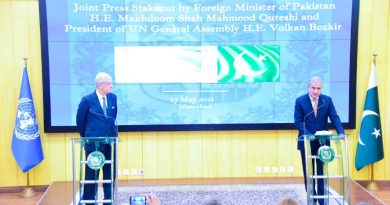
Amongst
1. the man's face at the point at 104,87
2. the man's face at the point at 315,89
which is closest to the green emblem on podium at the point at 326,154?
the man's face at the point at 315,89

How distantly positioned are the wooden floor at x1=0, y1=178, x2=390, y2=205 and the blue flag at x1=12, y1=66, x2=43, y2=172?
39cm

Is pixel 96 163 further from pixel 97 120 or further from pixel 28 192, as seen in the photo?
pixel 28 192

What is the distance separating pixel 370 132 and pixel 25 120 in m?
4.33

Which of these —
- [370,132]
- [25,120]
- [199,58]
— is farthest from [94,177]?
[370,132]

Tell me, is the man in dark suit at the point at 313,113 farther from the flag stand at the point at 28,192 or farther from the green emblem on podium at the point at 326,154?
the flag stand at the point at 28,192

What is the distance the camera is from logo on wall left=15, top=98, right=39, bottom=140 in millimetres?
5672

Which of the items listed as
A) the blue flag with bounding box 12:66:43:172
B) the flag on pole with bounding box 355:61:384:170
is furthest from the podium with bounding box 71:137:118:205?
the flag on pole with bounding box 355:61:384:170

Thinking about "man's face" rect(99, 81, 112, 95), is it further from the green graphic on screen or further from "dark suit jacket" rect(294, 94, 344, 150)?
"dark suit jacket" rect(294, 94, 344, 150)

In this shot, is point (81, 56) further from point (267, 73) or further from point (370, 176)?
point (370, 176)

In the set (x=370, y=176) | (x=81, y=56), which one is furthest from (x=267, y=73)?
(x=81, y=56)

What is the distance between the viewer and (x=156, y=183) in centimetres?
596

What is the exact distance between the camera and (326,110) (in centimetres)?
476

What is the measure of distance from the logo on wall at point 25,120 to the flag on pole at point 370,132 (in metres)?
4.14

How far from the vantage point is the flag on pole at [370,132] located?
5.89 metres
